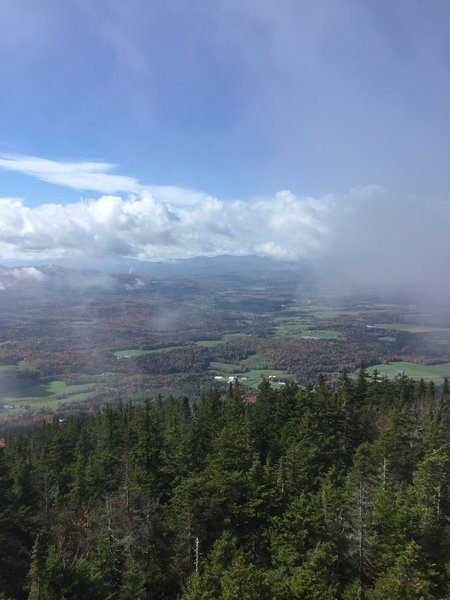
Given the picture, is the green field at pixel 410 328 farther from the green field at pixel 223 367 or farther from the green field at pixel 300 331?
the green field at pixel 223 367

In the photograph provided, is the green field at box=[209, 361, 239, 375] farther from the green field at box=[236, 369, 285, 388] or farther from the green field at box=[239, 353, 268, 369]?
the green field at box=[236, 369, 285, 388]

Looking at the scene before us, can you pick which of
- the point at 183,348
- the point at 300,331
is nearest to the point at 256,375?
the point at 183,348

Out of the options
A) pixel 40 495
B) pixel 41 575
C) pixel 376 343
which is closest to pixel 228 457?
pixel 41 575

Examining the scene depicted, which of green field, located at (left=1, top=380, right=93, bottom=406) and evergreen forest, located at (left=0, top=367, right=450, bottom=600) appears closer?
evergreen forest, located at (left=0, top=367, right=450, bottom=600)

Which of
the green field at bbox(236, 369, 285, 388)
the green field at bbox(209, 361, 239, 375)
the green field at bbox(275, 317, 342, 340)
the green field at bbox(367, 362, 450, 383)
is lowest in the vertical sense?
the green field at bbox(209, 361, 239, 375)

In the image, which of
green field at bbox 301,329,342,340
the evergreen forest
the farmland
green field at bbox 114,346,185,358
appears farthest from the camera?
green field at bbox 301,329,342,340

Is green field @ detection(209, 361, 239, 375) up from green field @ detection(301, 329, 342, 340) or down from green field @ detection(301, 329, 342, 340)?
down

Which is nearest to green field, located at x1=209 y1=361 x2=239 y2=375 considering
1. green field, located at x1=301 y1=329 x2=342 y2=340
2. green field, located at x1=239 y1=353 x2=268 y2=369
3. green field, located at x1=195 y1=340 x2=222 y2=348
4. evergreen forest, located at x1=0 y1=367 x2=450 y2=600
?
green field, located at x1=239 y1=353 x2=268 y2=369
